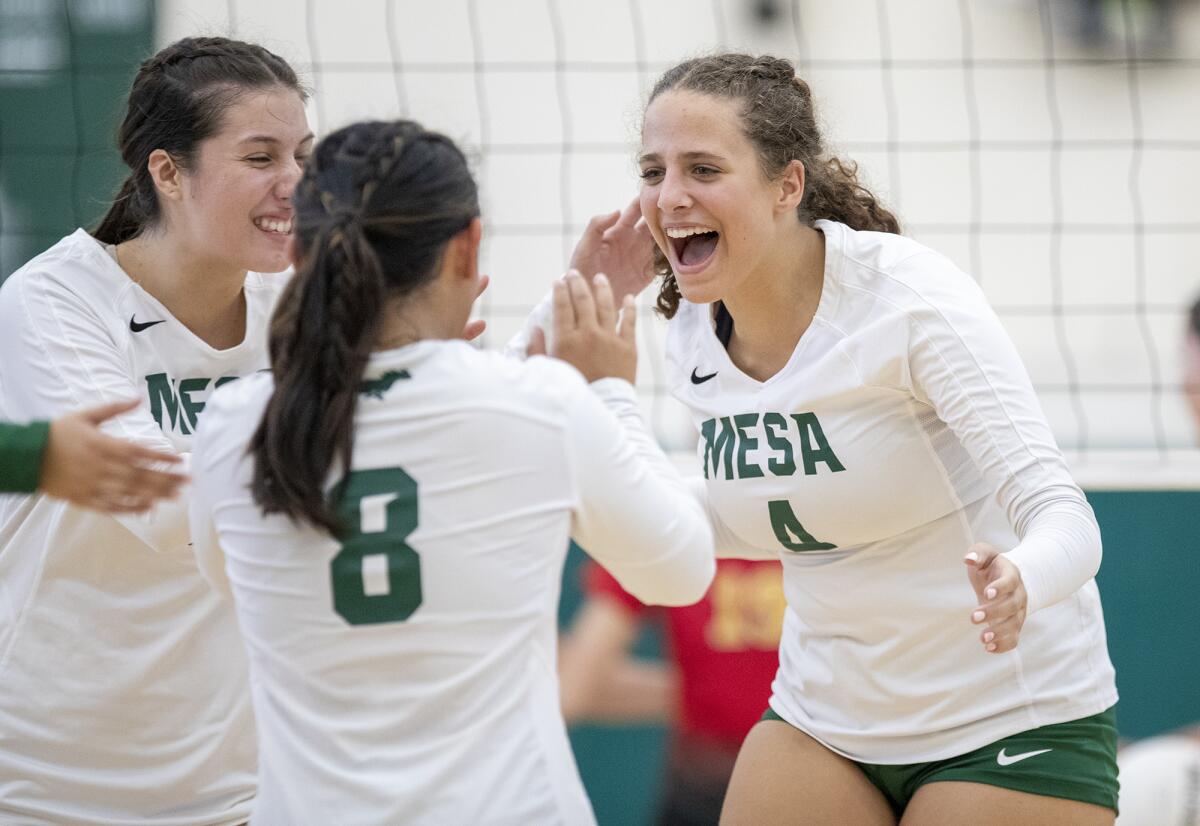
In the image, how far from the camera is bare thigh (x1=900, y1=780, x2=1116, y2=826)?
92.7 inches

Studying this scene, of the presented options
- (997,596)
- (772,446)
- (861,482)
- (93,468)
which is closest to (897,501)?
(861,482)

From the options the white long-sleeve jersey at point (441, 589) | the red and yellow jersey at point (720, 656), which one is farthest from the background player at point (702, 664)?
the white long-sleeve jersey at point (441, 589)

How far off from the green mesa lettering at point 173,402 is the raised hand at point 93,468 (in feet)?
2.52

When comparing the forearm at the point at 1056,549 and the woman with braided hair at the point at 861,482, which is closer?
the forearm at the point at 1056,549

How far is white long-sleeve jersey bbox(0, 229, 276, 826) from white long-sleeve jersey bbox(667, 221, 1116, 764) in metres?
0.98

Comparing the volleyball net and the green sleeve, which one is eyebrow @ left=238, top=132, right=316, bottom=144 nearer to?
the green sleeve

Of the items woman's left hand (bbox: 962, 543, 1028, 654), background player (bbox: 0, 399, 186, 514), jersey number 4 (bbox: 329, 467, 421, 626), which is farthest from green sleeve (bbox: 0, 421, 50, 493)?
woman's left hand (bbox: 962, 543, 1028, 654)

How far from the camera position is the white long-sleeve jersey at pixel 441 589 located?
1.67m

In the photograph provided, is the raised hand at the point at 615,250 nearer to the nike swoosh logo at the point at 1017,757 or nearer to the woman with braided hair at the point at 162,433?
the woman with braided hair at the point at 162,433

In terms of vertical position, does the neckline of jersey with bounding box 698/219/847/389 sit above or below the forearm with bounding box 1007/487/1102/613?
above

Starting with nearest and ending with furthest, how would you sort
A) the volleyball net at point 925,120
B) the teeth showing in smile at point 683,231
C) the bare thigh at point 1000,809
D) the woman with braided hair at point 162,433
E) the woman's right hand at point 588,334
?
the woman's right hand at point 588,334
the bare thigh at point 1000,809
the woman with braided hair at point 162,433
the teeth showing in smile at point 683,231
the volleyball net at point 925,120

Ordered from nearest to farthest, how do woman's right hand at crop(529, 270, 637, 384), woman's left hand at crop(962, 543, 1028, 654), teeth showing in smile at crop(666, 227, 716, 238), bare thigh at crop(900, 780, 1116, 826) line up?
woman's right hand at crop(529, 270, 637, 384) → woman's left hand at crop(962, 543, 1028, 654) → bare thigh at crop(900, 780, 1116, 826) → teeth showing in smile at crop(666, 227, 716, 238)

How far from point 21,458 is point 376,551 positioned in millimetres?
441

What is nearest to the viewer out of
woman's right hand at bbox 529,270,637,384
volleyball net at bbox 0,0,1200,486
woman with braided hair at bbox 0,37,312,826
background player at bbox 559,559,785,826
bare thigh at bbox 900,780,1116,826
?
woman's right hand at bbox 529,270,637,384
